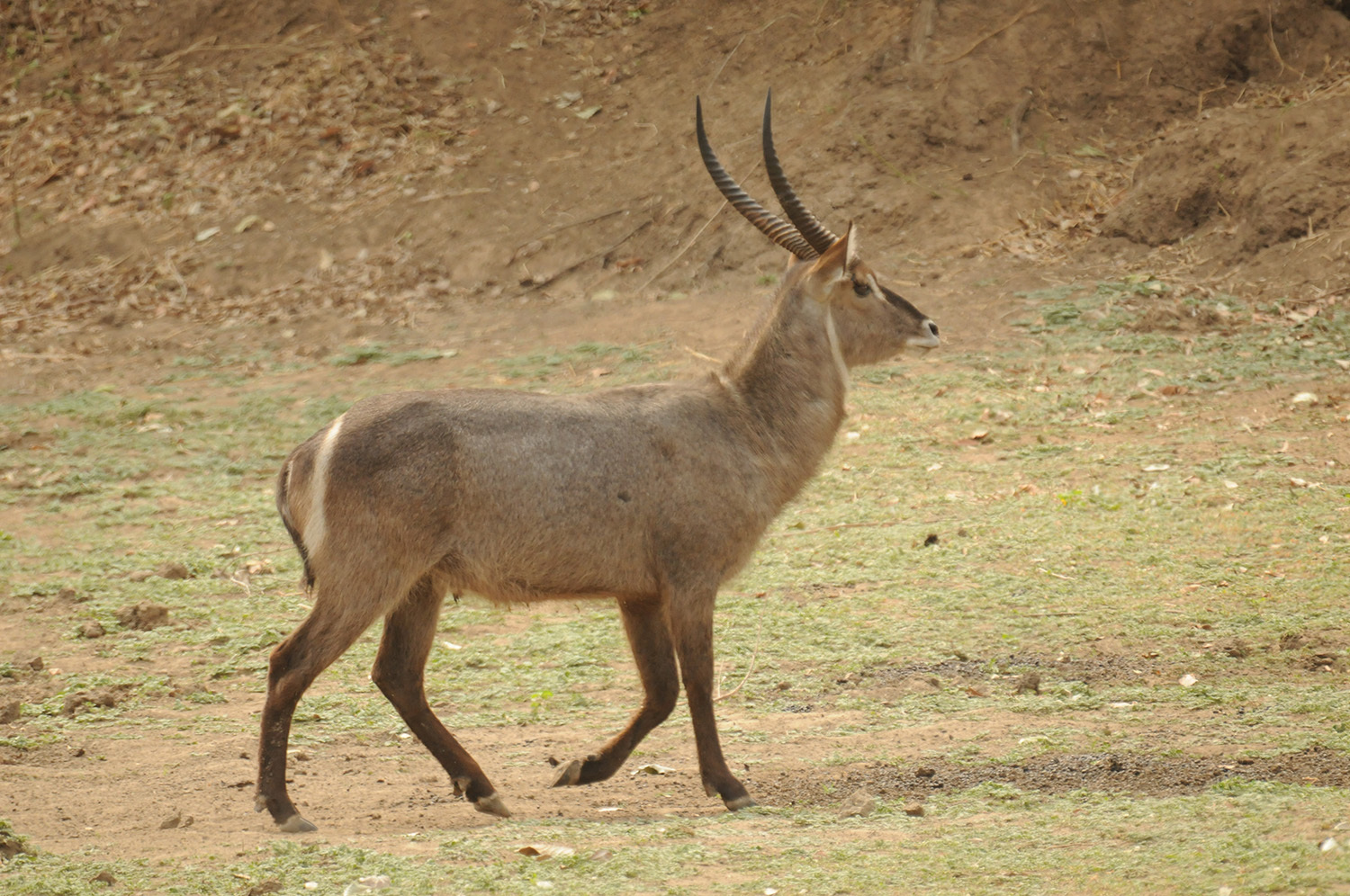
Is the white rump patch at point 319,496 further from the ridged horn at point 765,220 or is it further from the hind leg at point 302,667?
the ridged horn at point 765,220

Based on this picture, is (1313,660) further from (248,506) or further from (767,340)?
(248,506)

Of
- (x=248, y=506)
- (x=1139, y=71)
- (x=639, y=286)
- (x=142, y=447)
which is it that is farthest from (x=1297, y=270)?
Result: (x=142, y=447)

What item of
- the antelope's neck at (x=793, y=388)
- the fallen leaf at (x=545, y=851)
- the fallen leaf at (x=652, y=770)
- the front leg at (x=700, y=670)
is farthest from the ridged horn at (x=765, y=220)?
the fallen leaf at (x=545, y=851)

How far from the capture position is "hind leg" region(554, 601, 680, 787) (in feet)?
16.2

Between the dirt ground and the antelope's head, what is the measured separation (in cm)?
544

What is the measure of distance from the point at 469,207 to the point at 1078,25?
6398mm

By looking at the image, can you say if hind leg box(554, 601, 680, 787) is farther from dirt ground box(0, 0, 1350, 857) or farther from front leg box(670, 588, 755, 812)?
dirt ground box(0, 0, 1350, 857)

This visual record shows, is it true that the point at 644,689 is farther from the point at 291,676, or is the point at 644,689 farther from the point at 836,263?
the point at 836,263

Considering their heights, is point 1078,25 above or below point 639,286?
above

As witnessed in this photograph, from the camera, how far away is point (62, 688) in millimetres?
6062

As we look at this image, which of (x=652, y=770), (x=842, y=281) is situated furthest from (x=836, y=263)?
(x=652, y=770)

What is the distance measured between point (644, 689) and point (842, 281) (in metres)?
1.78

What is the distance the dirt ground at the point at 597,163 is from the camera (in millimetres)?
12227

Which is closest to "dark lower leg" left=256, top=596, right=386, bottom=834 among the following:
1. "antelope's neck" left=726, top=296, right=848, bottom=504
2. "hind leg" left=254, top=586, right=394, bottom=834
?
"hind leg" left=254, top=586, right=394, bottom=834
